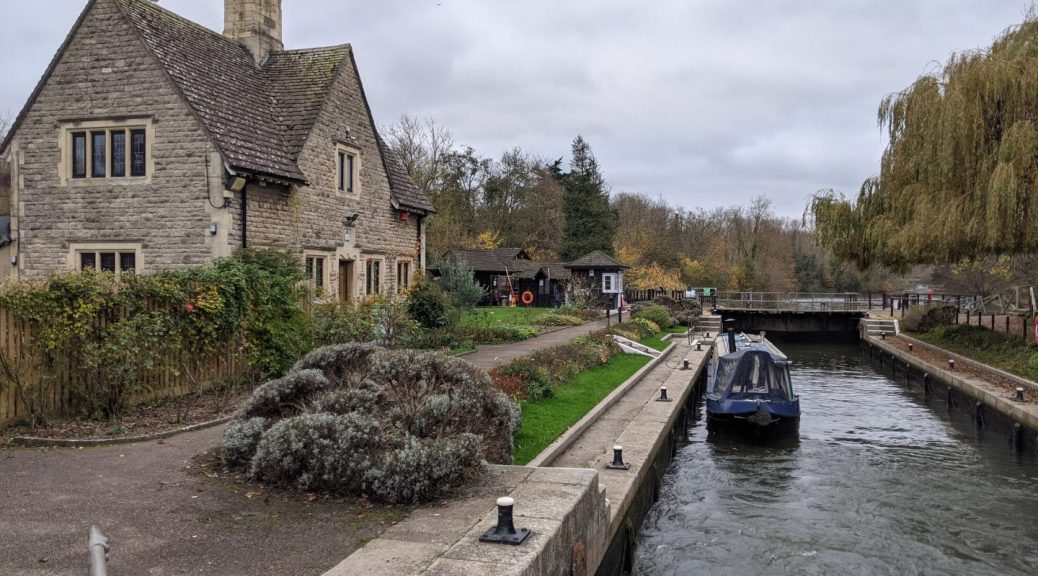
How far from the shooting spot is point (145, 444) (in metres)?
9.38

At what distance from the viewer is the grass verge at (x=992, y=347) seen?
21.5 metres

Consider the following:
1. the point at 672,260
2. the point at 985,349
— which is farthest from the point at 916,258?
the point at 672,260

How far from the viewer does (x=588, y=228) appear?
61.2 metres

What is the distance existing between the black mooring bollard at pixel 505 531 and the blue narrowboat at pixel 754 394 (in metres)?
12.5

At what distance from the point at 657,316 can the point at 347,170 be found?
21823 millimetres

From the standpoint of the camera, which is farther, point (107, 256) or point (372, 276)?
point (372, 276)

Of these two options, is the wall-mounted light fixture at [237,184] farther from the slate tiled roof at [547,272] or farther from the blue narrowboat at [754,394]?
the slate tiled roof at [547,272]

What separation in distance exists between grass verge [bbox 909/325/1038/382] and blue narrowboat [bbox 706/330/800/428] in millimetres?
7808

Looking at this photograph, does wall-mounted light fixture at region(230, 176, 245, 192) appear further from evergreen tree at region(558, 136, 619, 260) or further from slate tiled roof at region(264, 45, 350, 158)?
evergreen tree at region(558, 136, 619, 260)

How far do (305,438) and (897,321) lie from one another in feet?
140

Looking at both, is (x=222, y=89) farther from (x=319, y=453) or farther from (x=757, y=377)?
(x=757, y=377)

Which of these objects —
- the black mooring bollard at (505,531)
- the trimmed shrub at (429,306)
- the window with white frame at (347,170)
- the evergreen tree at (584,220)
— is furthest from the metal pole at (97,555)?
the evergreen tree at (584,220)

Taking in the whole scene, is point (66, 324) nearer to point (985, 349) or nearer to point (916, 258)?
point (916, 258)

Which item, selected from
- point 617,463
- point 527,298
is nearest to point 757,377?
point 617,463
